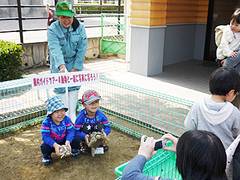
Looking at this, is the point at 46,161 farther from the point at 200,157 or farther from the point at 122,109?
the point at 200,157

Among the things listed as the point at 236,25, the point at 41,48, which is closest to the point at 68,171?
the point at 236,25

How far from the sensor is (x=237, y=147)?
1.56 meters

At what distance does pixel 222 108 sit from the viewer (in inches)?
76.2

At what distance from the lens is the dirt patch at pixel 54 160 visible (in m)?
2.87

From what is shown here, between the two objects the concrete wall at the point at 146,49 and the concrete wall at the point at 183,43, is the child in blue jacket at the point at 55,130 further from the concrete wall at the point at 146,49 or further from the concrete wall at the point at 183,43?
the concrete wall at the point at 183,43

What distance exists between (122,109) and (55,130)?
1.57m

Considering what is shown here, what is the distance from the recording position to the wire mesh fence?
12.6ft

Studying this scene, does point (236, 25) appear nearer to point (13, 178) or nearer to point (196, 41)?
point (13, 178)

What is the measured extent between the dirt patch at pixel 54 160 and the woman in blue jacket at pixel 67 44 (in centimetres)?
66

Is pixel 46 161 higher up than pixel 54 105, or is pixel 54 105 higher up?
pixel 54 105

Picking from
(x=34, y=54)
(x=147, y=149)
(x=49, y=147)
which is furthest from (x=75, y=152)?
(x=34, y=54)

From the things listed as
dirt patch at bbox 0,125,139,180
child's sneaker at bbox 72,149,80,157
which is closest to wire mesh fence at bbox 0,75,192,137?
dirt patch at bbox 0,125,139,180

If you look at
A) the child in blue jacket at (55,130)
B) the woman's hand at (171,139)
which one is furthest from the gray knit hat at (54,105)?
the woman's hand at (171,139)

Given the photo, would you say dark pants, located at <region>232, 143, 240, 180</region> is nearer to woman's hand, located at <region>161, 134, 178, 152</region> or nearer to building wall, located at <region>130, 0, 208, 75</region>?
woman's hand, located at <region>161, 134, 178, 152</region>
